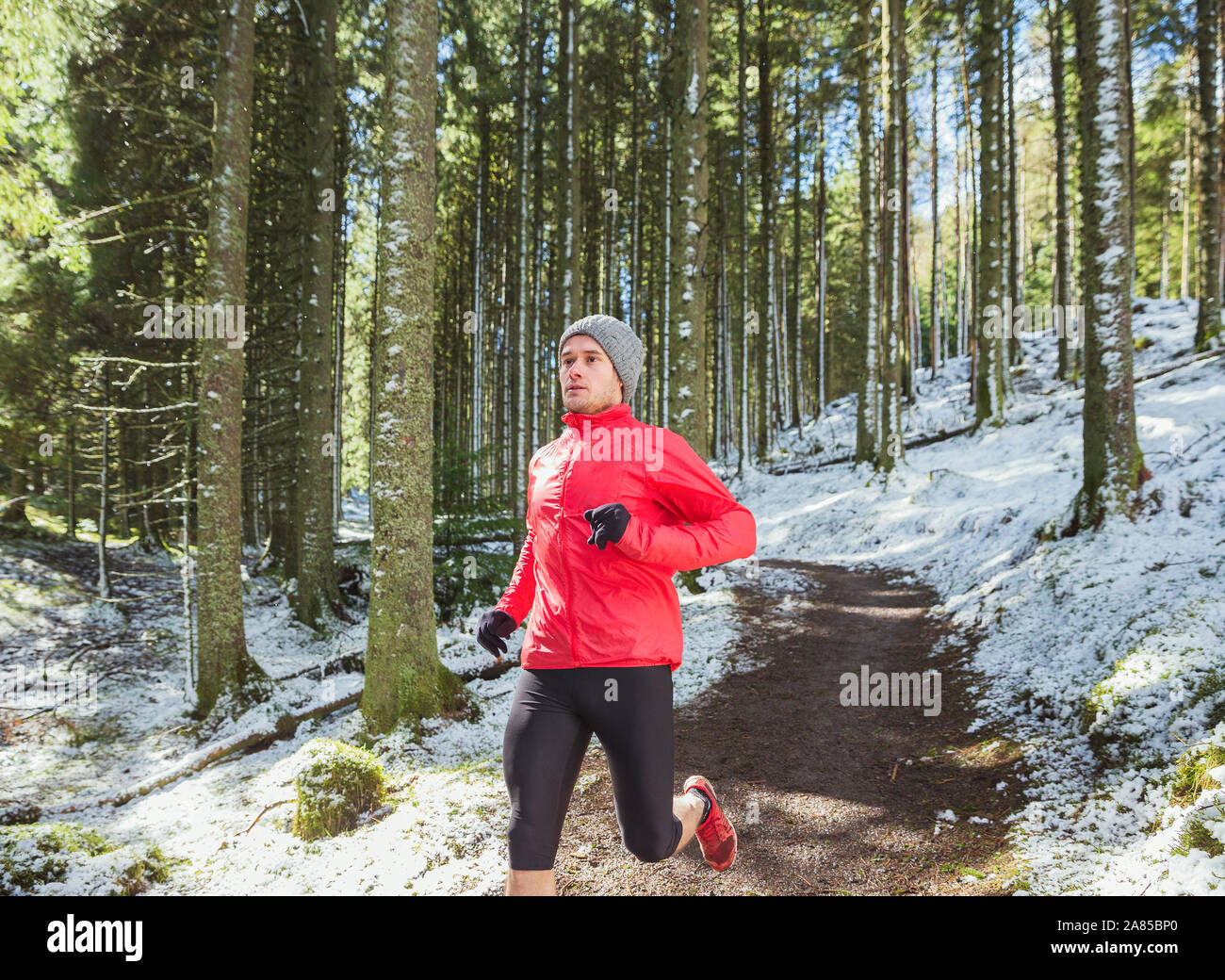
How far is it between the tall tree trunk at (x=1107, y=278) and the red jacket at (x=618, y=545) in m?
6.53

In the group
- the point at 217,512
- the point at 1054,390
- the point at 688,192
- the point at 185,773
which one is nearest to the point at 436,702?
the point at 185,773

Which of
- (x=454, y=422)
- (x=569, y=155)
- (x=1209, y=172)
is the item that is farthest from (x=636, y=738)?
(x=1209, y=172)

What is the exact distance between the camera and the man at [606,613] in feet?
7.86

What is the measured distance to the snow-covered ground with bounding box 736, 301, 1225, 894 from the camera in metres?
3.52

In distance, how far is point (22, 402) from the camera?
11109 mm

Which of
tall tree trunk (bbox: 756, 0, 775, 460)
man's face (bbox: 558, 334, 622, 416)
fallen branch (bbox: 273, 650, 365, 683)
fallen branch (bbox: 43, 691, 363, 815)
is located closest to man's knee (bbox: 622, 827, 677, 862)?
man's face (bbox: 558, 334, 622, 416)

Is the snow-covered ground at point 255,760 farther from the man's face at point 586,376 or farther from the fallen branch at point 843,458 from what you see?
the fallen branch at point 843,458

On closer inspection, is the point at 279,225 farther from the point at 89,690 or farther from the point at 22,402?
the point at 89,690

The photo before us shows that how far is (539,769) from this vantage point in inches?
94.7

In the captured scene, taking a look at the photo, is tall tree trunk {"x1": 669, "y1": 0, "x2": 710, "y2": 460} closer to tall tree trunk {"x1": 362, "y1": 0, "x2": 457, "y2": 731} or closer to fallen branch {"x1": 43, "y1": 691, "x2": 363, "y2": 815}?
tall tree trunk {"x1": 362, "y1": 0, "x2": 457, "y2": 731}

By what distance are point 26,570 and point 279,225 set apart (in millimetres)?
8005

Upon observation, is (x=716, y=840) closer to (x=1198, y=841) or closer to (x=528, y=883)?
(x=528, y=883)

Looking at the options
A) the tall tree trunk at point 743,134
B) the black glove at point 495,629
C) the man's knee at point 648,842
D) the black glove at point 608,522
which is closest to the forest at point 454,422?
the tall tree trunk at point 743,134

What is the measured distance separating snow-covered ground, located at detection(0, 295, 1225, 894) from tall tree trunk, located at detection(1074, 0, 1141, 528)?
42cm
